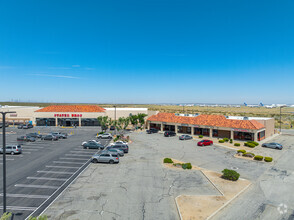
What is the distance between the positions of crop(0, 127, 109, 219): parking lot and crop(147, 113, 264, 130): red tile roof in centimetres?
3130

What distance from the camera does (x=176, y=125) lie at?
2343 inches

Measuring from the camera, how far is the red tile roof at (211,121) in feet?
157

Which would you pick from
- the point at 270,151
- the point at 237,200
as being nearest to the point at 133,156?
the point at 237,200

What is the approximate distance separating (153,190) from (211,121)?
38375 mm

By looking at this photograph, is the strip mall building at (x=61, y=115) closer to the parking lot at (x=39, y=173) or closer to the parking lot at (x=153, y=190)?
the parking lot at (x=39, y=173)

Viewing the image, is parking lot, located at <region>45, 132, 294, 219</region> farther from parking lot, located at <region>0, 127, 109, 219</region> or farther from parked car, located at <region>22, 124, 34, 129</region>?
parked car, located at <region>22, 124, 34, 129</region>

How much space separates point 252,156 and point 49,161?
3383cm

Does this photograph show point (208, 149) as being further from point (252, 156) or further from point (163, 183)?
point (163, 183)

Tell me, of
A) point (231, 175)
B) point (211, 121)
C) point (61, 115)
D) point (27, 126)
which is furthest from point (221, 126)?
point (27, 126)

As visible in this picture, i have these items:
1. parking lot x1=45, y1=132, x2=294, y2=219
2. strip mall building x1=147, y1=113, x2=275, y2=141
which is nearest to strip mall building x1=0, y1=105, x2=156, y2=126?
strip mall building x1=147, y1=113, x2=275, y2=141

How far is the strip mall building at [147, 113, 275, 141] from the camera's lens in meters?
47.8

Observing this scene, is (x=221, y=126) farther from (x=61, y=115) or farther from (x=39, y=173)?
(x=61, y=115)

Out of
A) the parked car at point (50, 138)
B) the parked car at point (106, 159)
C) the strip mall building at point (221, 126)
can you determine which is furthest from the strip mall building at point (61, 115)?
the parked car at point (106, 159)

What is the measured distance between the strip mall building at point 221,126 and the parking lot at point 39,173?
102 feet
